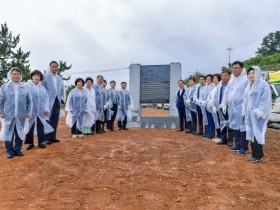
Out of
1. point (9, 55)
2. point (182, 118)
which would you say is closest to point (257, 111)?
point (182, 118)

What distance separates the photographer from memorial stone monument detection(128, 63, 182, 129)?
44.1 ft

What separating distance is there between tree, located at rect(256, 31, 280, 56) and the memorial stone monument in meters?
48.3

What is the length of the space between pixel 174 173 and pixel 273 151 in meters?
3.11

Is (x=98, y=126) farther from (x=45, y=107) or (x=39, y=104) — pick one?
(x=39, y=104)

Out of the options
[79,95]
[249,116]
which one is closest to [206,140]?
[249,116]

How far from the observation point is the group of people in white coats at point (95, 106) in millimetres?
9305

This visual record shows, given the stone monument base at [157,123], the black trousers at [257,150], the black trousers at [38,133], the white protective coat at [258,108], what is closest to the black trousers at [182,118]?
the stone monument base at [157,123]

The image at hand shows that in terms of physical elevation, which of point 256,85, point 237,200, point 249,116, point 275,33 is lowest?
point 237,200

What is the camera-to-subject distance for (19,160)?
6422 mm

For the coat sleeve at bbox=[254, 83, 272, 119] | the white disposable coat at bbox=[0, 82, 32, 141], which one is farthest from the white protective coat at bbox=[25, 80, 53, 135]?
the coat sleeve at bbox=[254, 83, 272, 119]

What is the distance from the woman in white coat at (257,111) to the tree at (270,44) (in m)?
54.3

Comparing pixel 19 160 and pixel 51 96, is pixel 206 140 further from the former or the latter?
pixel 19 160

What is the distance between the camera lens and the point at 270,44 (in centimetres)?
5794

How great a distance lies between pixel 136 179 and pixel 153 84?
8.64 metres
